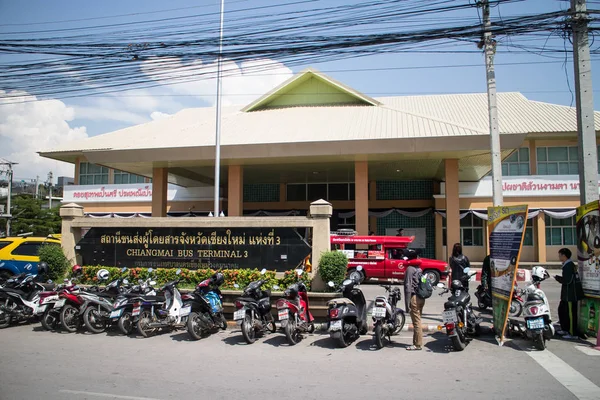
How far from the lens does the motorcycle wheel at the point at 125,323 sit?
8.98 metres

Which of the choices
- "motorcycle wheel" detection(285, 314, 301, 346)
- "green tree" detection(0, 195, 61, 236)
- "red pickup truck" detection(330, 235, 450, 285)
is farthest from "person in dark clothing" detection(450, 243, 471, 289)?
"green tree" detection(0, 195, 61, 236)

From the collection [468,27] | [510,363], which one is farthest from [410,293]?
[468,27]

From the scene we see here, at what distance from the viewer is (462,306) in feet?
26.2

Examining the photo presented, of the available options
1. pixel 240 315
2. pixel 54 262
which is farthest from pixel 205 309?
pixel 54 262

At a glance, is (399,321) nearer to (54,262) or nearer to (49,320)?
(49,320)

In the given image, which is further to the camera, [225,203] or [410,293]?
[225,203]

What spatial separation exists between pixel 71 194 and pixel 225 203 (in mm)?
12047

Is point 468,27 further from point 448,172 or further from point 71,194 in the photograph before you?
point 71,194

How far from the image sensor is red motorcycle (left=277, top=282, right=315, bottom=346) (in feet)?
26.7

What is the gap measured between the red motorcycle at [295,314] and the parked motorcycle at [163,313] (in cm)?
205

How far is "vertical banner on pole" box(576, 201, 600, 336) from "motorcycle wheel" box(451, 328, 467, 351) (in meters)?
2.43

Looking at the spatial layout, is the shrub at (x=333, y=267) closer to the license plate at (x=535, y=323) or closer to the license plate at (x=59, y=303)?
the license plate at (x=535, y=323)

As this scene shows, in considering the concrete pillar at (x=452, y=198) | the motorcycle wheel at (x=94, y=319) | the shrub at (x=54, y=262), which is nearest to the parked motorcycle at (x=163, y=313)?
the motorcycle wheel at (x=94, y=319)

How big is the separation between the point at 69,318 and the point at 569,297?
983 centimetres
